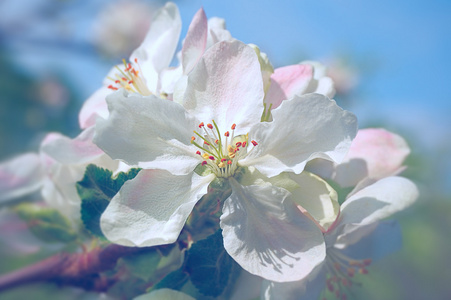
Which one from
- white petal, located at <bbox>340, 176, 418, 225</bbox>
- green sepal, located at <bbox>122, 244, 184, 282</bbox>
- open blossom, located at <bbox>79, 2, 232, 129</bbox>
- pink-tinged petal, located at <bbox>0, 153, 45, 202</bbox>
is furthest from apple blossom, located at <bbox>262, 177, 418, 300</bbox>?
pink-tinged petal, located at <bbox>0, 153, 45, 202</bbox>

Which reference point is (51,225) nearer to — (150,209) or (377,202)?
(150,209)

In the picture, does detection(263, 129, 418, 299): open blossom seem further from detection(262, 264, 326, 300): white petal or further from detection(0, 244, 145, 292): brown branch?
detection(0, 244, 145, 292): brown branch

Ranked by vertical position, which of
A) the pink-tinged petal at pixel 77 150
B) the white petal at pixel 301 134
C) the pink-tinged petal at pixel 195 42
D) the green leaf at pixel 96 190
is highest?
the pink-tinged petal at pixel 195 42

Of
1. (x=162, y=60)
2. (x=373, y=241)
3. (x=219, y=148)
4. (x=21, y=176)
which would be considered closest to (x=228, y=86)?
(x=219, y=148)

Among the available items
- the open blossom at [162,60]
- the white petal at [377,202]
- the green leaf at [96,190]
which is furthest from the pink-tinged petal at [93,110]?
the white petal at [377,202]

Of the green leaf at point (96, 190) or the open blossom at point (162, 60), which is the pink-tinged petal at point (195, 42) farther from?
the green leaf at point (96, 190)
